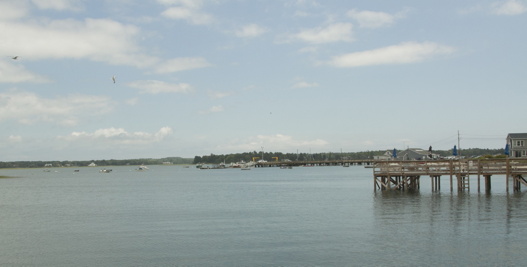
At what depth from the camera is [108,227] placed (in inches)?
1631

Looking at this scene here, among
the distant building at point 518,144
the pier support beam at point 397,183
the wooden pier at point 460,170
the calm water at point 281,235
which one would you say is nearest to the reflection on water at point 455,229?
the calm water at point 281,235

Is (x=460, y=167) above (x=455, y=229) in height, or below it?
above

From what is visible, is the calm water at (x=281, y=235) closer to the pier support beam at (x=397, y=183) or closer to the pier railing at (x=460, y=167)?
the pier railing at (x=460, y=167)

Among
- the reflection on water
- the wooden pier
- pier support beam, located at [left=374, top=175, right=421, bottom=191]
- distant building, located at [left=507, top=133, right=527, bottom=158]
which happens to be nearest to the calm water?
the reflection on water

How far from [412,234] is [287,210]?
60.0ft

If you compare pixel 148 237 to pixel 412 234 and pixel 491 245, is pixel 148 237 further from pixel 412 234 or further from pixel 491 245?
pixel 491 245

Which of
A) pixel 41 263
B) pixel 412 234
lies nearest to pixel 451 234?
pixel 412 234

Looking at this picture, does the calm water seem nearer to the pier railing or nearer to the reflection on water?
the reflection on water

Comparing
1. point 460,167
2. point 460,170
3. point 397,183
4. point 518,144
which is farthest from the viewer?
point 518,144

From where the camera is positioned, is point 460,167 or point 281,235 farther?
point 460,167

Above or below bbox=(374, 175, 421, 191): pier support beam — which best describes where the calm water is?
below

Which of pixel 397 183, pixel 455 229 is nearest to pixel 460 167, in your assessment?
pixel 397 183

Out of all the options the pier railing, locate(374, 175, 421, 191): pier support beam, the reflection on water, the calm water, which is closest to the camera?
the reflection on water

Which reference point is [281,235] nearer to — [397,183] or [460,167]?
[460,167]
